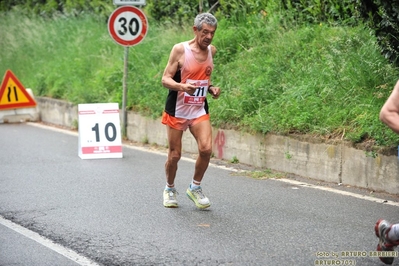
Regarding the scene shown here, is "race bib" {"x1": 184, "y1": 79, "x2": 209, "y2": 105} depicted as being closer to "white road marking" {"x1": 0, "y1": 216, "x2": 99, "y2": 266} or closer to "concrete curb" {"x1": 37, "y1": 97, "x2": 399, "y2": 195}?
"white road marking" {"x1": 0, "y1": 216, "x2": 99, "y2": 266}

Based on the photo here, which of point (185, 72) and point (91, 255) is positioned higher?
point (185, 72)

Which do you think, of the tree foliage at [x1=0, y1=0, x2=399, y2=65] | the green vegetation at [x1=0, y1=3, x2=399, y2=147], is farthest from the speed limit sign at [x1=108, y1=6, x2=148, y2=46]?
the tree foliage at [x1=0, y1=0, x2=399, y2=65]

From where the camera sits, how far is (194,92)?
28.7 feet

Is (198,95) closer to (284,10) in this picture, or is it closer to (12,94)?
(284,10)

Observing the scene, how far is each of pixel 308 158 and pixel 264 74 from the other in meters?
2.92

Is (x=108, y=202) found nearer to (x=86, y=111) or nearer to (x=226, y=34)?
(x=86, y=111)

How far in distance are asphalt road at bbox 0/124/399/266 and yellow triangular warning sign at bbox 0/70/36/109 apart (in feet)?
21.5

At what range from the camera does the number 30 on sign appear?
13289 millimetres

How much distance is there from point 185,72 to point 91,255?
240 cm

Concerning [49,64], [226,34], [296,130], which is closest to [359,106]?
[296,130]

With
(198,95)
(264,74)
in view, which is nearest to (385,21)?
(264,74)

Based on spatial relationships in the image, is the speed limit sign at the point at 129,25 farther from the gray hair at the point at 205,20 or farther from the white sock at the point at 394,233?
the white sock at the point at 394,233

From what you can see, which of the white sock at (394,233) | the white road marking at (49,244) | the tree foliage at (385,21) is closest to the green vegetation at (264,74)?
the tree foliage at (385,21)

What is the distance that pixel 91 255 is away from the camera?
706cm
